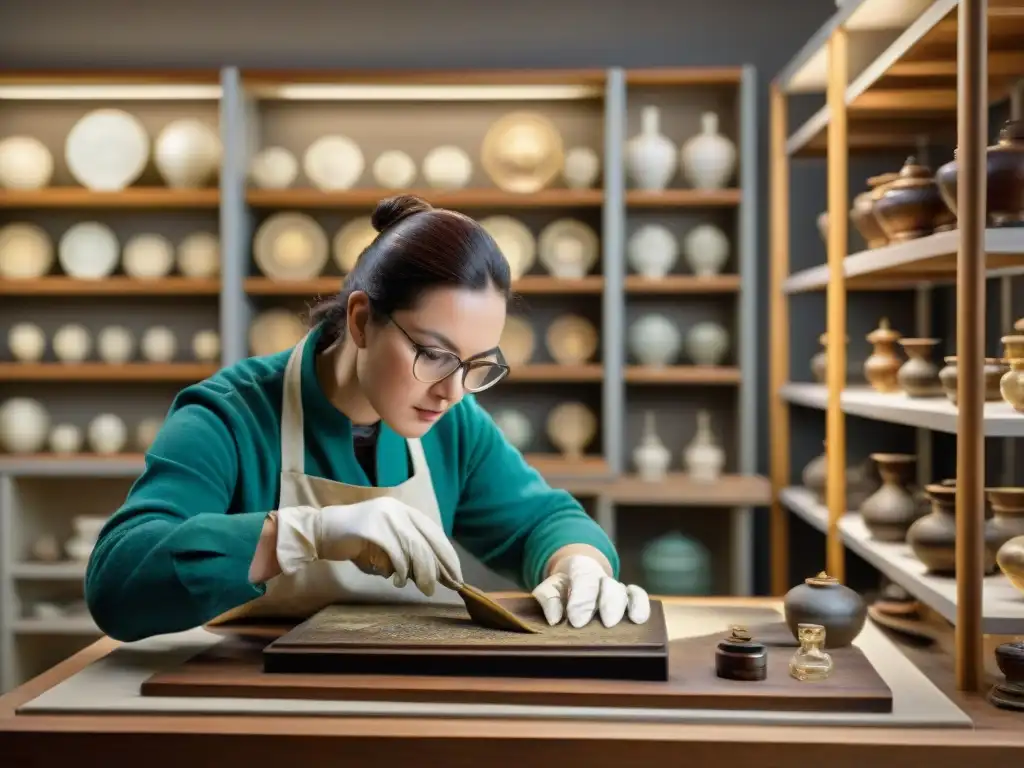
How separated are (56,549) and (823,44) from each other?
3044 millimetres

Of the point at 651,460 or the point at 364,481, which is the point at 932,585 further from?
the point at 651,460

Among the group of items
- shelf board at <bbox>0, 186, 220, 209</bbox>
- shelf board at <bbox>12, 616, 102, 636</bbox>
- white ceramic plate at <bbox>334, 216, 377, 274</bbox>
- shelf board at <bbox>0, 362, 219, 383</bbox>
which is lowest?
shelf board at <bbox>12, 616, 102, 636</bbox>

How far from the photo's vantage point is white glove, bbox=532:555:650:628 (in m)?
1.60

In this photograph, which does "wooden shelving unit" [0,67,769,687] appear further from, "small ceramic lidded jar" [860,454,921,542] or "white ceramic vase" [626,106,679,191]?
"small ceramic lidded jar" [860,454,921,542]

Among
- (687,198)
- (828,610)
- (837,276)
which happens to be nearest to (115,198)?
(687,198)

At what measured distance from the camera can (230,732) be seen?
4.29 ft

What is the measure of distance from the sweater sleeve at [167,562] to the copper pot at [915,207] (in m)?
1.60

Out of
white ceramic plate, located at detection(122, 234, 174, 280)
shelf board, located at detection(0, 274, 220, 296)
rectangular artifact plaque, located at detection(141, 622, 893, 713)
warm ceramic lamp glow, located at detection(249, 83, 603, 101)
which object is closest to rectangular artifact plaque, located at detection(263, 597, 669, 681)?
rectangular artifact plaque, located at detection(141, 622, 893, 713)

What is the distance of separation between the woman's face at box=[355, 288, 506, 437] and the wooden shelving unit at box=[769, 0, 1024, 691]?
0.68 m

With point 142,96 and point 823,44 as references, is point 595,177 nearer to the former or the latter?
point 823,44

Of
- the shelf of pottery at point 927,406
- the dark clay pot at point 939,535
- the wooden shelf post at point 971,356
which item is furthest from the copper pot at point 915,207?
the wooden shelf post at point 971,356

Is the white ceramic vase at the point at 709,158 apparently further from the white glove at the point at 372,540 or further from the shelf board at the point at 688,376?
the white glove at the point at 372,540

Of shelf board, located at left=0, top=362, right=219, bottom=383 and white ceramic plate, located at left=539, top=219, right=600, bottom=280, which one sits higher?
white ceramic plate, located at left=539, top=219, right=600, bottom=280

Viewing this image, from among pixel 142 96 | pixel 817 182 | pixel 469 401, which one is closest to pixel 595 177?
pixel 817 182
